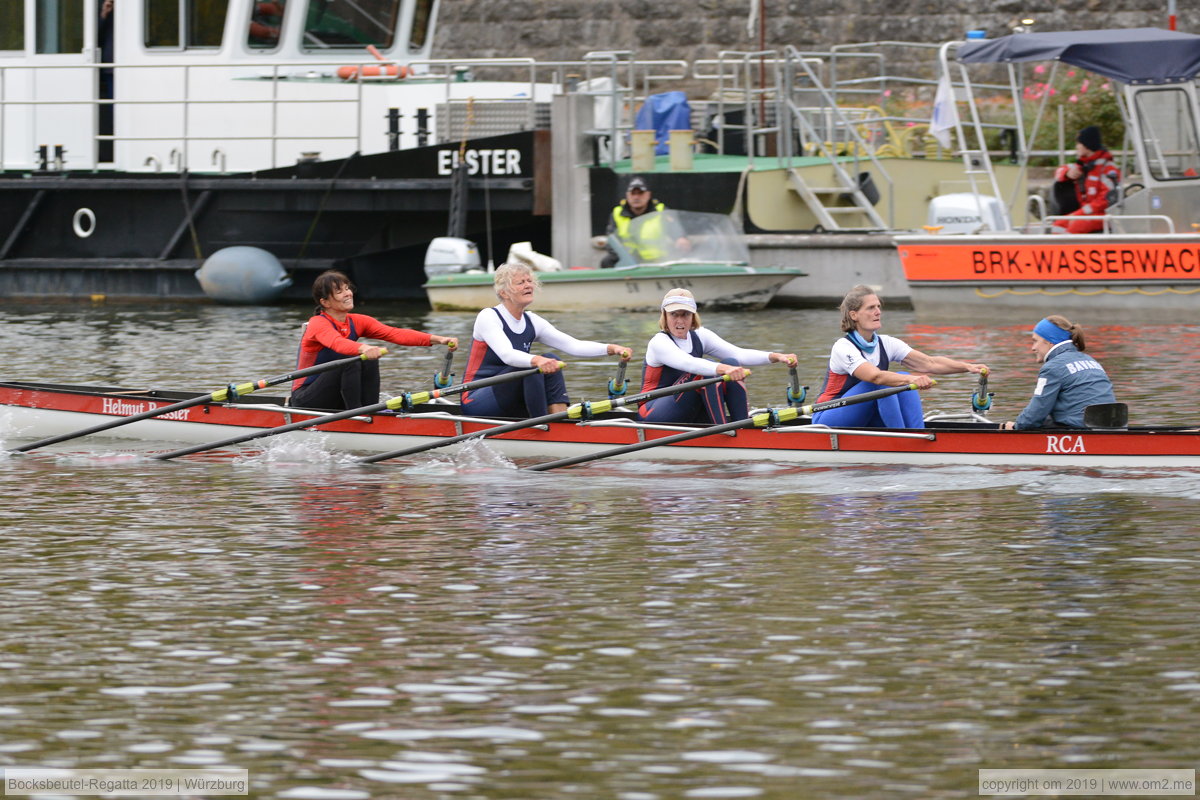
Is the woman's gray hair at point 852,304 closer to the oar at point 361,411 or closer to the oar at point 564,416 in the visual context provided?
the oar at point 564,416

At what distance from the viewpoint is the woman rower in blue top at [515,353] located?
1155cm

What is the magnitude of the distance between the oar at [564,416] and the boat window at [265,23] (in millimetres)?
11971

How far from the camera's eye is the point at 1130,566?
8.23 m

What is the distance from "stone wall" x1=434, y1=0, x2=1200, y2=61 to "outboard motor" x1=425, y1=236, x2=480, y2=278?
19.2ft

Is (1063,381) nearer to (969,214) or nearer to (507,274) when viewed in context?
(507,274)

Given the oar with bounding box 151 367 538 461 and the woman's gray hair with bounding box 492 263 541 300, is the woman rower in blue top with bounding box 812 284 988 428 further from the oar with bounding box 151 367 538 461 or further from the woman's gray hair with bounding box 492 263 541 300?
the woman's gray hair with bounding box 492 263 541 300

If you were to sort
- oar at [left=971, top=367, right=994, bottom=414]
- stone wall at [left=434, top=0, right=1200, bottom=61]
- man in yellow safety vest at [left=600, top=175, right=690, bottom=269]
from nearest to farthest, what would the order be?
oar at [left=971, top=367, right=994, bottom=414]
man in yellow safety vest at [left=600, top=175, right=690, bottom=269]
stone wall at [left=434, top=0, right=1200, bottom=61]

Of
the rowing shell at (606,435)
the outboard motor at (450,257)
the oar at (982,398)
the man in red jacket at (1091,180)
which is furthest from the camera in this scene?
the outboard motor at (450,257)

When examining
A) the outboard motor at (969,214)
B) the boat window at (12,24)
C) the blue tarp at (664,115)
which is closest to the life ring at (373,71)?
the blue tarp at (664,115)

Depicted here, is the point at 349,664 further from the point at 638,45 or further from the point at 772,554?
the point at 638,45

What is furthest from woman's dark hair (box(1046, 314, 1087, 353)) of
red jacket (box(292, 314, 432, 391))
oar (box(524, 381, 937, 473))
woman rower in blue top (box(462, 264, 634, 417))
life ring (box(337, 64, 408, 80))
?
life ring (box(337, 64, 408, 80))

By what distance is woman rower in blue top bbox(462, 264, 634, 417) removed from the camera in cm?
1155

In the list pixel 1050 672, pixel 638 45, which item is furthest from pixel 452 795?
pixel 638 45

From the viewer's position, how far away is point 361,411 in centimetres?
1159
